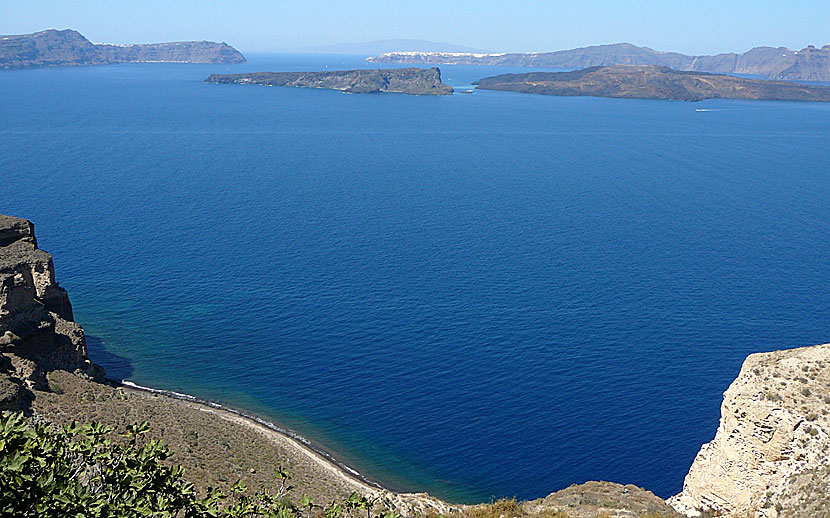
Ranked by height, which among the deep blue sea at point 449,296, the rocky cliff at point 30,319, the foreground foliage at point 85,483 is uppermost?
the foreground foliage at point 85,483

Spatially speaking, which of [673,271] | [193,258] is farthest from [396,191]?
[673,271]

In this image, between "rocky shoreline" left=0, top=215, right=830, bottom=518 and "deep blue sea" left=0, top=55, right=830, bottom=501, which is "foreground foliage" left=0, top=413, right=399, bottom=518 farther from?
"deep blue sea" left=0, top=55, right=830, bottom=501

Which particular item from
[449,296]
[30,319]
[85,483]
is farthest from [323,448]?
[85,483]

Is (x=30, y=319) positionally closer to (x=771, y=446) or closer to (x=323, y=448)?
(x=323, y=448)

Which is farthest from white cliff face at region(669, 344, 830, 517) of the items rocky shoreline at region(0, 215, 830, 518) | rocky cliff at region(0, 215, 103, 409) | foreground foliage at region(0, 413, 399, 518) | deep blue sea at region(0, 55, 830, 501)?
rocky cliff at region(0, 215, 103, 409)

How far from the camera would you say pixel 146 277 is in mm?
83562

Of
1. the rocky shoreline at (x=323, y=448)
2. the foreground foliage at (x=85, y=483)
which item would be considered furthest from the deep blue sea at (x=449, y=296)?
the foreground foliage at (x=85, y=483)

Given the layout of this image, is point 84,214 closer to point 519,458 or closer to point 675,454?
point 519,458

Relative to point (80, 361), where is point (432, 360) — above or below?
below

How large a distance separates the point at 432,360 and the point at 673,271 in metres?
39.3

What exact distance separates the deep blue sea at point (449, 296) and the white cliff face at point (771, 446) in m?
17.2

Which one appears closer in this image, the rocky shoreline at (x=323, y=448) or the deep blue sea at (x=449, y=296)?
the rocky shoreline at (x=323, y=448)

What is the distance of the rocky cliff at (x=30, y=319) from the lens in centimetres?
4462

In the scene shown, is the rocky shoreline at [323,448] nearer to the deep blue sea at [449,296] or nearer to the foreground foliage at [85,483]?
the deep blue sea at [449,296]
